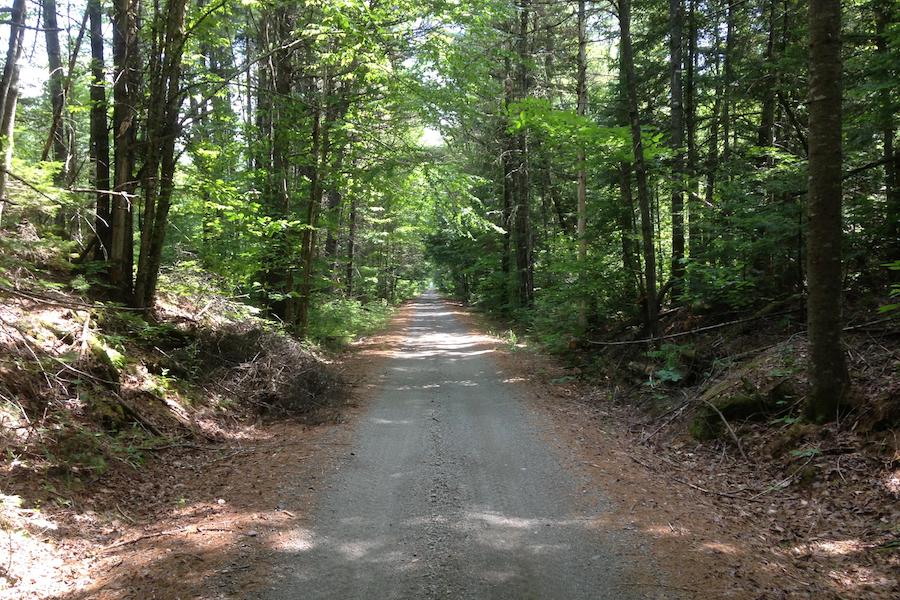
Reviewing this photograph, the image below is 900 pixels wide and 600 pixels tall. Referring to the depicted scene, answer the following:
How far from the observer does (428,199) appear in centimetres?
1410

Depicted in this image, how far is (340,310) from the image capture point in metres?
17.2

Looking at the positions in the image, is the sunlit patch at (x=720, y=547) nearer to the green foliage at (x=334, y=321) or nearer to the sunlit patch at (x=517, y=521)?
the sunlit patch at (x=517, y=521)

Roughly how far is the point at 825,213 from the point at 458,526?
554cm

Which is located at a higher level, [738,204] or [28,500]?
[738,204]

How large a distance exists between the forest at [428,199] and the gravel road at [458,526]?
8.84 feet

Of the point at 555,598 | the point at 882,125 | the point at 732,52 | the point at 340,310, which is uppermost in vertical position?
the point at 732,52

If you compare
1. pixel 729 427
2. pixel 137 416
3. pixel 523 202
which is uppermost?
pixel 523 202

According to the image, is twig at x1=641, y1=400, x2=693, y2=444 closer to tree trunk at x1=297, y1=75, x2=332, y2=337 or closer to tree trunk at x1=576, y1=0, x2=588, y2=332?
tree trunk at x1=576, y1=0, x2=588, y2=332

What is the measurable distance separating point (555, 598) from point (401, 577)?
3.77 ft

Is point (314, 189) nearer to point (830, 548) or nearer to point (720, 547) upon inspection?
point (720, 547)

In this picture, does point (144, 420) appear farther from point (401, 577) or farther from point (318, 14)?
point (318, 14)

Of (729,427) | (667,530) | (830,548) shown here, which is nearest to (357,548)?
(667,530)

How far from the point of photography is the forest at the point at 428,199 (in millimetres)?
6344

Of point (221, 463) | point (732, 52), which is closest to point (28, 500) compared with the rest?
point (221, 463)
